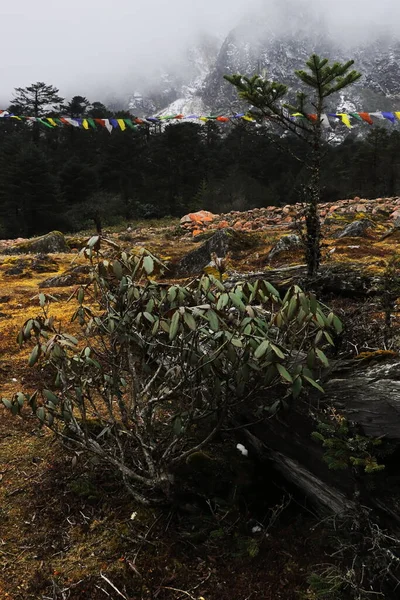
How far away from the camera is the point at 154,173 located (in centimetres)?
3619

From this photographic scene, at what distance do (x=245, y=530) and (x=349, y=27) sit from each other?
193 m

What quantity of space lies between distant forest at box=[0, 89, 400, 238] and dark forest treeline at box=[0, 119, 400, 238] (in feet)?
0.24

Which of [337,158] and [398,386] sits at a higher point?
[337,158]

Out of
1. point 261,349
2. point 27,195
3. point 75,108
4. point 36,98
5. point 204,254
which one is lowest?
point 204,254

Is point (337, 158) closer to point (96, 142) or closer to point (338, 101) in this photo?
point (96, 142)

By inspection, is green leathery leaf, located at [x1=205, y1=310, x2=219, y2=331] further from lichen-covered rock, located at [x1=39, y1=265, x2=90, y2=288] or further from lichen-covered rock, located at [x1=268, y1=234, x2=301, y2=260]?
lichen-covered rock, located at [x1=39, y1=265, x2=90, y2=288]

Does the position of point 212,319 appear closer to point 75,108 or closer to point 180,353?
point 180,353

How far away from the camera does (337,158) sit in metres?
34.2

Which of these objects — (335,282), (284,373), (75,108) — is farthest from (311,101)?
(75,108)

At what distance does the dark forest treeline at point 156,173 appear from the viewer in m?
27.7

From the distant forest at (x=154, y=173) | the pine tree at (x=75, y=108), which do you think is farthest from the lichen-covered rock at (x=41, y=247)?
the pine tree at (x=75, y=108)

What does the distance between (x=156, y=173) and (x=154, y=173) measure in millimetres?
305

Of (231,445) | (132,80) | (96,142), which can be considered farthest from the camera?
(132,80)

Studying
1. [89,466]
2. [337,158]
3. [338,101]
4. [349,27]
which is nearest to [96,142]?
[337,158]
